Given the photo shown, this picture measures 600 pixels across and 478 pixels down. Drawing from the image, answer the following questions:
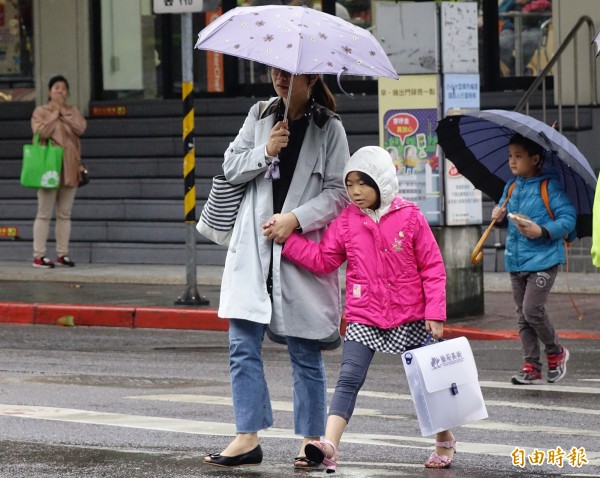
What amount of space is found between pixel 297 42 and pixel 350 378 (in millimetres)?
1475

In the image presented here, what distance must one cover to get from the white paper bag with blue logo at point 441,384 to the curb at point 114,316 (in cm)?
673

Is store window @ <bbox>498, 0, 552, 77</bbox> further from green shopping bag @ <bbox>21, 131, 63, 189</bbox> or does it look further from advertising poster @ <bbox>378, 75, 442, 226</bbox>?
advertising poster @ <bbox>378, 75, 442, 226</bbox>

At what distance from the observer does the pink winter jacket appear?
686cm

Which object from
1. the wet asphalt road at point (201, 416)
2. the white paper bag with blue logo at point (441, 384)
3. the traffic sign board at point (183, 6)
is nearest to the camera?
the white paper bag with blue logo at point (441, 384)

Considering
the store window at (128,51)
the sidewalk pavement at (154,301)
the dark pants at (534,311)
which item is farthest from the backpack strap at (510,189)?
the store window at (128,51)

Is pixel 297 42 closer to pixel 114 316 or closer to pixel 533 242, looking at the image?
pixel 533 242

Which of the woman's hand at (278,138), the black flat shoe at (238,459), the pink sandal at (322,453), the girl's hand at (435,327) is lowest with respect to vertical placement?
the black flat shoe at (238,459)

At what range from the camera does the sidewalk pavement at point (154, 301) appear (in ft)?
43.5

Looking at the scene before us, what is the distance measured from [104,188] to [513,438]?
1201 centimetres

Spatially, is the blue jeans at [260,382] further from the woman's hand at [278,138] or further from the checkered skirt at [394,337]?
the woman's hand at [278,138]

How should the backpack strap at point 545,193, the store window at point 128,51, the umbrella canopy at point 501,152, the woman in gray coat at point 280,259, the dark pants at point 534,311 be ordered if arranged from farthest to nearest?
the store window at point 128,51
the dark pants at point 534,311
the backpack strap at point 545,193
the umbrella canopy at point 501,152
the woman in gray coat at point 280,259

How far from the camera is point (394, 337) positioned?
6895 mm

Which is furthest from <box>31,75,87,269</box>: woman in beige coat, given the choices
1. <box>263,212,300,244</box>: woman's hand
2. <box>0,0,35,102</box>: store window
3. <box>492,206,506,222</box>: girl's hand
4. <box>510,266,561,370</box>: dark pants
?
<box>263,212,300,244</box>: woman's hand

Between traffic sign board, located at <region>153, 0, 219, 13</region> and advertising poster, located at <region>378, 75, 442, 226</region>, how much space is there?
6.33 ft
